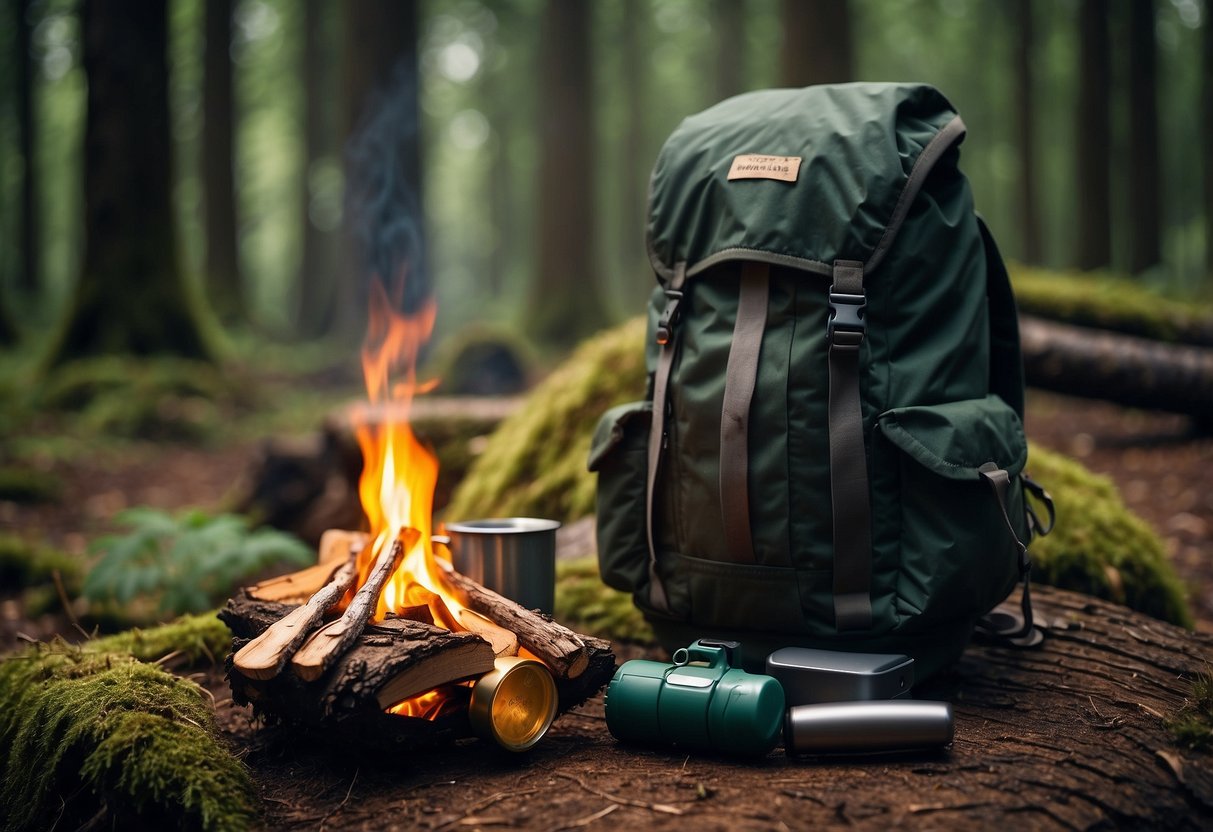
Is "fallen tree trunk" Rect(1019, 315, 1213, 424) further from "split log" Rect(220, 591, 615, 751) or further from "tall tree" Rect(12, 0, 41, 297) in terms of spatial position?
"tall tree" Rect(12, 0, 41, 297)

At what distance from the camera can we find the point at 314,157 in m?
20.9

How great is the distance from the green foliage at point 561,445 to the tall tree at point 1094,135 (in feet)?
37.0

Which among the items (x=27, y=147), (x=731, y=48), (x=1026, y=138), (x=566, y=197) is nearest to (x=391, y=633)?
(x=566, y=197)

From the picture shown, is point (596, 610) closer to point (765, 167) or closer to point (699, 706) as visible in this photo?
point (699, 706)

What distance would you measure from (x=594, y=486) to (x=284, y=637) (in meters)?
2.52

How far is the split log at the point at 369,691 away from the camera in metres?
2.27

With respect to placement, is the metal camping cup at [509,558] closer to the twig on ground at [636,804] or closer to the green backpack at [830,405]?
the green backpack at [830,405]

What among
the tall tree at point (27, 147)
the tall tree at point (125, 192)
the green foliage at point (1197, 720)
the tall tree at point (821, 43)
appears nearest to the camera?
the green foliage at point (1197, 720)

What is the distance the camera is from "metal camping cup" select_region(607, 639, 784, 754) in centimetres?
242

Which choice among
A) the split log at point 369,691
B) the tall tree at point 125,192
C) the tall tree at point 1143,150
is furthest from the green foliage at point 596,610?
the tall tree at point 1143,150

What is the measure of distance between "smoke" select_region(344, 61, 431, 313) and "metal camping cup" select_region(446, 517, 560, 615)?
12.3 ft

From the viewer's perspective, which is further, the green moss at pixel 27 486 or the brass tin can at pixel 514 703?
the green moss at pixel 27 486

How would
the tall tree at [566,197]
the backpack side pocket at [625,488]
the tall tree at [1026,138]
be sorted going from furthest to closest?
the tall tree at [1026,138]
the tall tree at [566,197]
the backpack side pocket at [625,488]

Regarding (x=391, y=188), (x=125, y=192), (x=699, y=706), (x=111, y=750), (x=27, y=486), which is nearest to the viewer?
(x=111, y=750)
